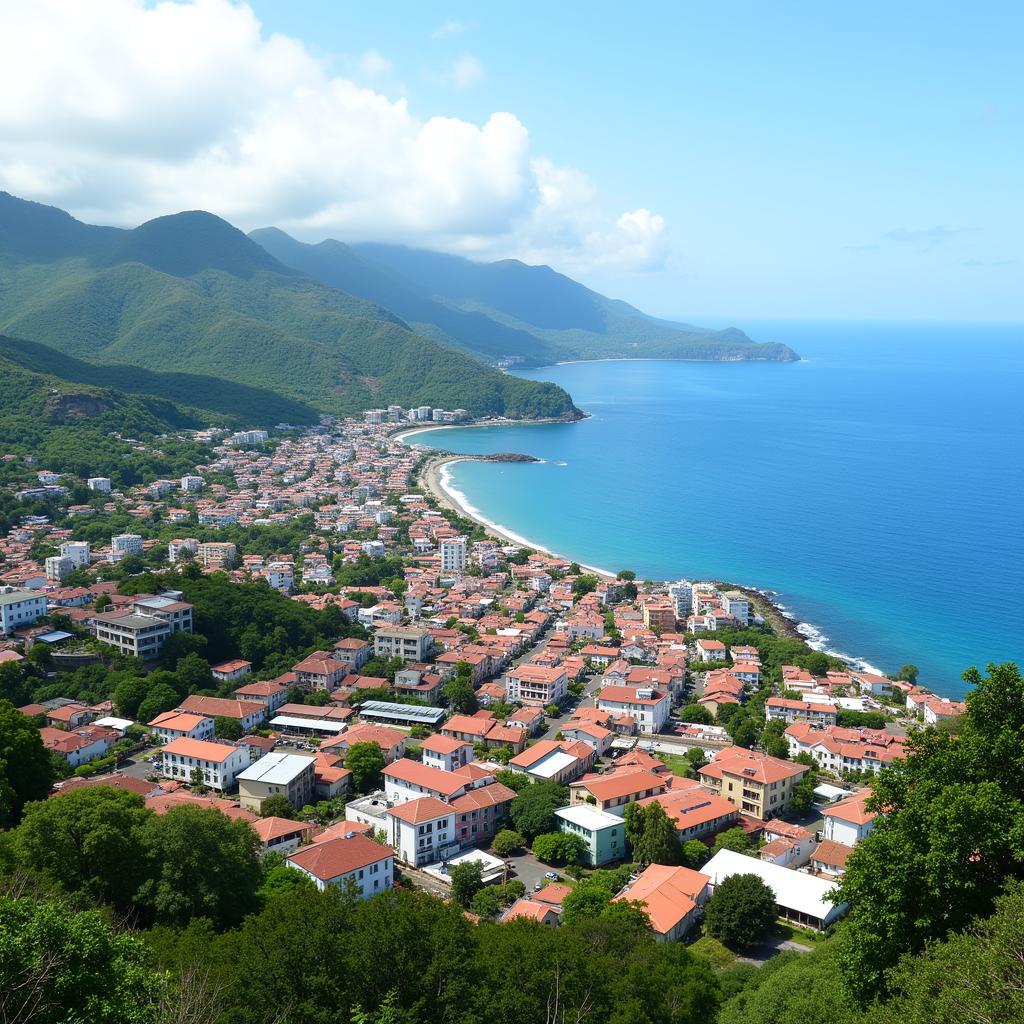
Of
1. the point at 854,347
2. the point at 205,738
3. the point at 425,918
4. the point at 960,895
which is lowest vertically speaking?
the point at 205,738

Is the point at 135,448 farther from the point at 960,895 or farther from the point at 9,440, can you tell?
the point at 960,895

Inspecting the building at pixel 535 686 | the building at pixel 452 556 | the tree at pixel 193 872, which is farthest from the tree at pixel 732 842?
the building at pixel 452 556

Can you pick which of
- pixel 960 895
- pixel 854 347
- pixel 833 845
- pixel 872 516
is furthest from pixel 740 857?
pixel 854 347

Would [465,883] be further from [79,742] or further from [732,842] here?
[79,742]

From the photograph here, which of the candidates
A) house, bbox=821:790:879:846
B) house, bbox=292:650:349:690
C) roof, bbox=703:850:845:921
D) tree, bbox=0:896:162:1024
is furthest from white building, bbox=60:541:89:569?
tree, bbox=0:896:162:1024

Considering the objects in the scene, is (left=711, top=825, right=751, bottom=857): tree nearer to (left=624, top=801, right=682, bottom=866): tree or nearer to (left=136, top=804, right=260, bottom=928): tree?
(left=624, top=801, right=682, bottom=866): tree

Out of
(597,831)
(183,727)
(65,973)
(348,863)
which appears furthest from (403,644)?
(65,973)
